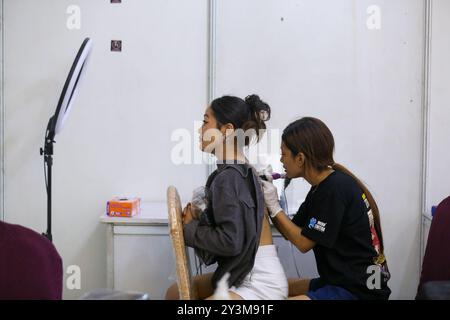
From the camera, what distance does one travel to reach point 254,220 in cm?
143

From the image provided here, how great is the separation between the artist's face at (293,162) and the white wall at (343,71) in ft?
2.26

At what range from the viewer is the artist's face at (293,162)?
159cm

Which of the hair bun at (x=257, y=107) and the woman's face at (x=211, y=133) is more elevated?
the hair bun at (x=257, y=107)

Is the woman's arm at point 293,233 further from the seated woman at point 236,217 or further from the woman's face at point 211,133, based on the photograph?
the woman's face at point 211,133

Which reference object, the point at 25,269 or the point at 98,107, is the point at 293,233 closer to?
the point at 25,269

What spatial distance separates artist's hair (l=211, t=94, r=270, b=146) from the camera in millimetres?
1553

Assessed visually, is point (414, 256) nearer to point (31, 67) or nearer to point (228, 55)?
point (228, 55)

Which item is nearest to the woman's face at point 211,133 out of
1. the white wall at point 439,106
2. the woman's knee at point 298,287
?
the woman's knee at point 298,287

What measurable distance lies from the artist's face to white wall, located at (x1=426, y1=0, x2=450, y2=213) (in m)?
1.06

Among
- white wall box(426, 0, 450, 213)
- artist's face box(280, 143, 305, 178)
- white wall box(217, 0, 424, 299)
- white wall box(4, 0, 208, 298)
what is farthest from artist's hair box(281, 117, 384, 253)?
white wall box(426, 0, 450, 213)

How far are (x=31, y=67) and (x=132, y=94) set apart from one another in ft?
1.79

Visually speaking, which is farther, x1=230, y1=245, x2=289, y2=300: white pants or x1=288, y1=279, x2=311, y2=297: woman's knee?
x1=288, y1=279, x2=311, y2=297: woman's knee

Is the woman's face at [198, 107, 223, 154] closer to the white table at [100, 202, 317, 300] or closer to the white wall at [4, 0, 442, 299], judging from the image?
the white table at [100, 202, 317, 300]
